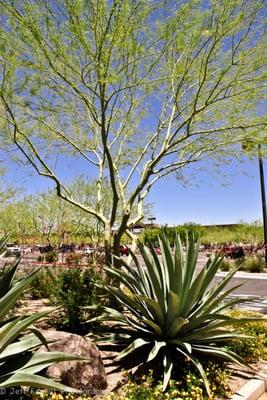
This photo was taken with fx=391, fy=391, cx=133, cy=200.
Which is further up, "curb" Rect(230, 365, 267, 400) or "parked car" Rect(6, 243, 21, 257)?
"parked car" Rect(6, 243, 21, 257)

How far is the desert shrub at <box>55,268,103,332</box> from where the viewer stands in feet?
20.9

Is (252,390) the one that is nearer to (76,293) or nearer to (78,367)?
(78,367)

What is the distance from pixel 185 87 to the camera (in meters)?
8.90

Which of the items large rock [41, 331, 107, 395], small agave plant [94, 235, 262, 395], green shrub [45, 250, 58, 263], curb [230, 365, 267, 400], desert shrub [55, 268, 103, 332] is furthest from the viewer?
green shrub [45, 250, 58, 263]

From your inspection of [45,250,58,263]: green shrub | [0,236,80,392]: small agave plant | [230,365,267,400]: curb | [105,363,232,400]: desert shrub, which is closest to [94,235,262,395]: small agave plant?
[105,363,232,400]: desert shrub

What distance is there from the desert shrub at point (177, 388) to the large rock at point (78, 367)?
0.25 metres

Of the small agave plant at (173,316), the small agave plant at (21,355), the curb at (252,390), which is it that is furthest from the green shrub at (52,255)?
the small agave plant at (21,355)

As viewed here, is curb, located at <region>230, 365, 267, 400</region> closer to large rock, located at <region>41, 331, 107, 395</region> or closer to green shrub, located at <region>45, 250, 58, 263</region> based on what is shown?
large rock, located at <region>41, 331, 107, 395</region>

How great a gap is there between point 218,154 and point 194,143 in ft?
2.61

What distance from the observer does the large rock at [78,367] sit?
13.4ft

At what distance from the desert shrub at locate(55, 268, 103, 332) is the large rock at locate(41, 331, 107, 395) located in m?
1.77

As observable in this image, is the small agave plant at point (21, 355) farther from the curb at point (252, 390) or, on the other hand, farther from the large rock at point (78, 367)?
the curb at point (252, 390)

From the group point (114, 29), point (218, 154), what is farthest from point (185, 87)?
point (114, 29)

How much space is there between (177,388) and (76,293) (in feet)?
8.38
